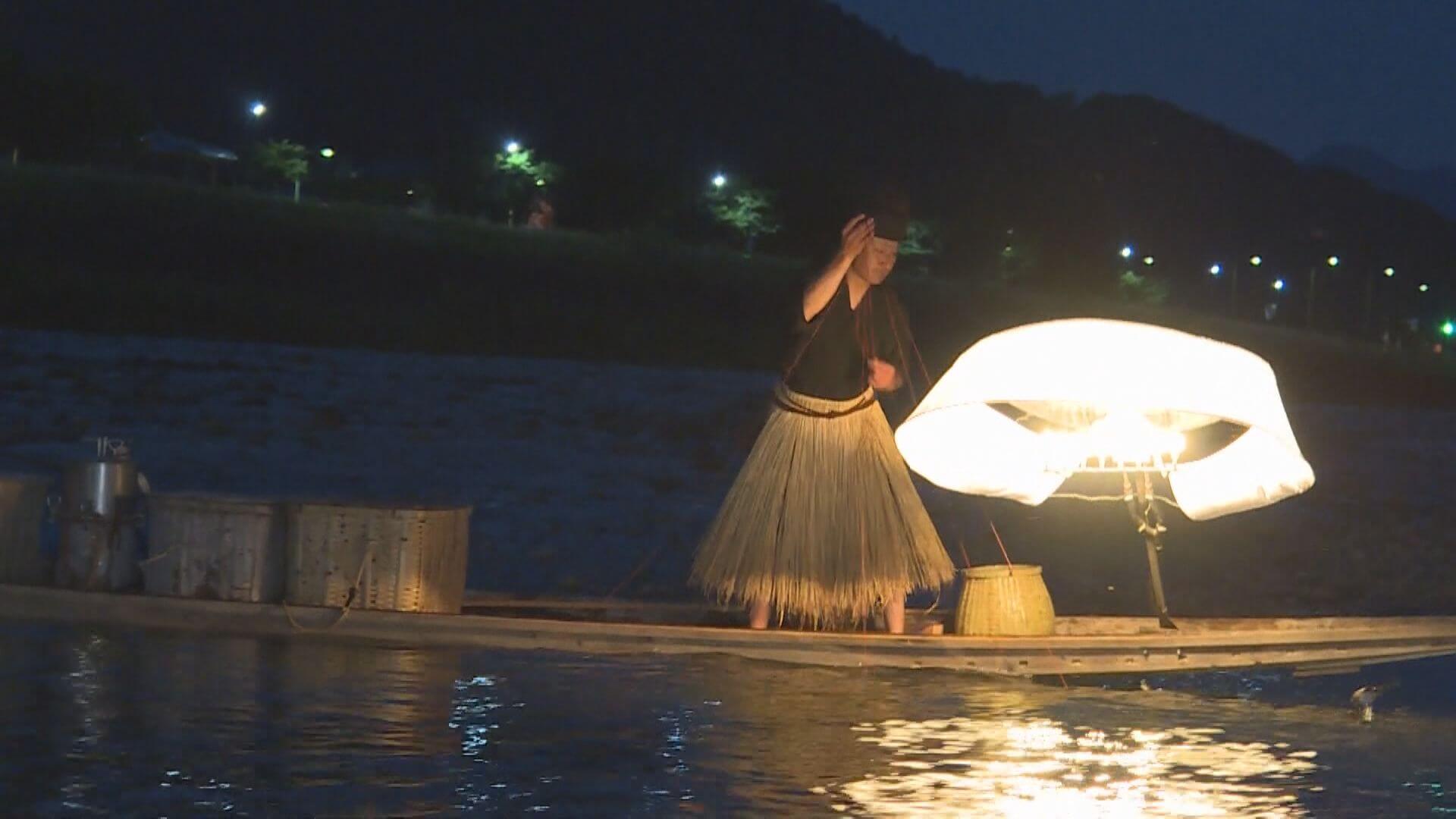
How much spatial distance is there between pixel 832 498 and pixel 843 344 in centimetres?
63

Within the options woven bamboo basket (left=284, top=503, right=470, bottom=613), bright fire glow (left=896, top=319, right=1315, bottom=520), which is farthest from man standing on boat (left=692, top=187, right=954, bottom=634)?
woven bamboo basket (left=284, top=503, right=470, bottom=613)

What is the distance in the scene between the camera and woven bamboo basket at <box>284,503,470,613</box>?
26.6 ft

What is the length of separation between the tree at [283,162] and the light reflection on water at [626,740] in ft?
205

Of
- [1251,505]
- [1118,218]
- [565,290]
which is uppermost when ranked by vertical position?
[1118,218]

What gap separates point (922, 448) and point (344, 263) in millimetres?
34109

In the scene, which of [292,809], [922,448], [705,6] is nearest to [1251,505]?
[922,448]

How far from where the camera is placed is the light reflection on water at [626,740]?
5.59 metres

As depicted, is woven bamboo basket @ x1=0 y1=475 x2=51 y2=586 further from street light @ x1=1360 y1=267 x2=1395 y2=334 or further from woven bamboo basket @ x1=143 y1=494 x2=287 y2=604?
street light @ x1=1360 y1=267 x2=1395 y2=334

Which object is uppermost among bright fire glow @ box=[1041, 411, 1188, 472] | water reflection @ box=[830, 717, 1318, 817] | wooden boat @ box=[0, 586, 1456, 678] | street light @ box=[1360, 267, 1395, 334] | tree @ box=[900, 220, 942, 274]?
street light @ box=[1360, 267, 1395, 334]

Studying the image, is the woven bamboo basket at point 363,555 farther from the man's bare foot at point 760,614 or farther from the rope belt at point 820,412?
the rope belt at point 820,412

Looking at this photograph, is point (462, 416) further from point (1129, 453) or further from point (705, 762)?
point (705, 762)

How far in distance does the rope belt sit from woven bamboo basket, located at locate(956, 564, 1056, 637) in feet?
2.93

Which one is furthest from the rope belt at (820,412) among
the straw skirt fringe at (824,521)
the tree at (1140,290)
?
the tree at (1140,290)

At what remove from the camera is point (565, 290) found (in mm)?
42812
